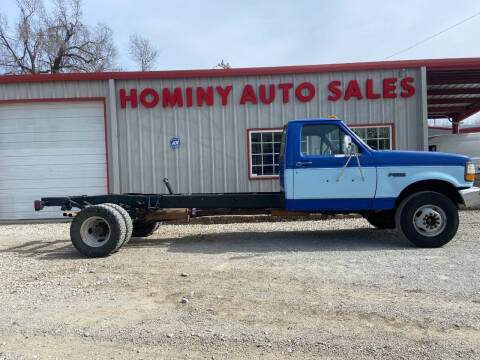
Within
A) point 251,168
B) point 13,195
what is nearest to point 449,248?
point 251,168

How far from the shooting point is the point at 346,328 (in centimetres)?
361

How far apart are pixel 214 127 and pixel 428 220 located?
6670 millimetres

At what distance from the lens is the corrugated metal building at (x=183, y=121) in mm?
11547

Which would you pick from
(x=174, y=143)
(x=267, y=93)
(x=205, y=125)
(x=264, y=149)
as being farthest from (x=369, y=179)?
(x=174, y=143)

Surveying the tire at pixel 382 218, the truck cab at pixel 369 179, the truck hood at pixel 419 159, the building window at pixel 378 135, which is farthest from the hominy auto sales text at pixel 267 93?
the truck hood at pixel 419 159

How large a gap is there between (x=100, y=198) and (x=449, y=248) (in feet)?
20.2

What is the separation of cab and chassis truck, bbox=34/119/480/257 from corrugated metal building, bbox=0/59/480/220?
15.0ft

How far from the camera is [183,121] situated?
11.7 metres

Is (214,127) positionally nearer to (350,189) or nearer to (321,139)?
(321,139)

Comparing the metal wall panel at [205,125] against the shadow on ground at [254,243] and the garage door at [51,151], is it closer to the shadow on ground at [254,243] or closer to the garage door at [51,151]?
the garage door at [51,151]

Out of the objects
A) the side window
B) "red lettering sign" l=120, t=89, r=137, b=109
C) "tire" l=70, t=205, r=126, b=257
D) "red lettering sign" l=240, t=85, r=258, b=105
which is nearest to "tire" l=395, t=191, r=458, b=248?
the side window

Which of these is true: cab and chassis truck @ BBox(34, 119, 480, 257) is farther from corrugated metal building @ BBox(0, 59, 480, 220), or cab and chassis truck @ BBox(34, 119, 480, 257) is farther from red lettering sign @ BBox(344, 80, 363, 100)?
red lettering sign @ BBox(344, 80, 363, 100)

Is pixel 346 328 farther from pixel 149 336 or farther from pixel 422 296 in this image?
pixel 149 336

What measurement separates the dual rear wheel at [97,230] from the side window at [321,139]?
10.9 ft
